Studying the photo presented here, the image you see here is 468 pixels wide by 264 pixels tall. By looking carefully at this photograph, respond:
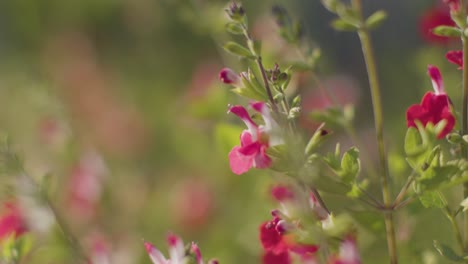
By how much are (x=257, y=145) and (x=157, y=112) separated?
222 cm

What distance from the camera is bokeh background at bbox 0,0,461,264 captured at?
1.52 metres

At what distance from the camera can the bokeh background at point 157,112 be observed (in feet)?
4.98

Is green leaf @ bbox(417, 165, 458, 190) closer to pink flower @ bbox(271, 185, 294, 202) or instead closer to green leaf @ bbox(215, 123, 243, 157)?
pink flower @ bbox(271, 185, 294, 202)

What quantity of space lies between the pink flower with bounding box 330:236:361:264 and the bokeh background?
0.18 m

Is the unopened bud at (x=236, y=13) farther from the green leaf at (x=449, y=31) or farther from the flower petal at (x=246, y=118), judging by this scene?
the green leaf at (x=449, y=31)

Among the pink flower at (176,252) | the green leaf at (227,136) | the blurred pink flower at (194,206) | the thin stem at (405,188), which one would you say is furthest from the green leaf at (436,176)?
the blurred pink flower at (194,206)

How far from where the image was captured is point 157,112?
2967mm

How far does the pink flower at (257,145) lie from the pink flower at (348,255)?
11cm

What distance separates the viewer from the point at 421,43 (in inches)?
120

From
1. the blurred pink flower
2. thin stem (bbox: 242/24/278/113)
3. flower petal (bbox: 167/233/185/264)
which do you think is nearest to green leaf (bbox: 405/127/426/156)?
thin stem (bbox: 242/24/278/113)

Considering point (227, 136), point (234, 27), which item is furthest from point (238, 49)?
point (227, 136)

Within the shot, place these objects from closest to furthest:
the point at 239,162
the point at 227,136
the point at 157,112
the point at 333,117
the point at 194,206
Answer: the point at 239,162
the point at 333,117
the point at 227,136
the point at 194,206
the point at 157,112

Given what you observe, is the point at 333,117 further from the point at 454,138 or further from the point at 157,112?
the point at 157,112

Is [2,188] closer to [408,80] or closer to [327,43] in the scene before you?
[408,80]
